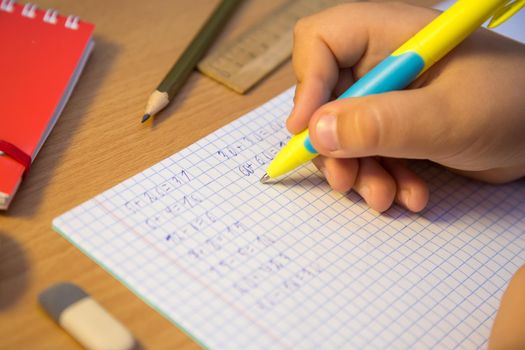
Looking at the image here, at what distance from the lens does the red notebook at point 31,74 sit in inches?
22.4

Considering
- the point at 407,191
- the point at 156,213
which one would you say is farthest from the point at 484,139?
the point at 156,213

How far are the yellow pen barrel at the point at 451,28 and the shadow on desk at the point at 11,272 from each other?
0.36m

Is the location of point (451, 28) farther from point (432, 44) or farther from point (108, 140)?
point (108, 140)

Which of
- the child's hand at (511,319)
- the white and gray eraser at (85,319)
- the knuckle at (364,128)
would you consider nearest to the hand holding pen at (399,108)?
the knuckle at (364,128)

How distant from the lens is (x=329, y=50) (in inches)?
25.8

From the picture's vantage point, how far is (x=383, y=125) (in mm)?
514

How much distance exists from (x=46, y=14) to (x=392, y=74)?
0.42m

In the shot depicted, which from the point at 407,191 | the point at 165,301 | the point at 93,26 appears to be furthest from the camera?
the point at 93,26

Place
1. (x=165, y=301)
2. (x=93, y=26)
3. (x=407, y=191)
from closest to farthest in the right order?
(x=165, y=301) < (x=407, y=191) < (x=93, y=26)

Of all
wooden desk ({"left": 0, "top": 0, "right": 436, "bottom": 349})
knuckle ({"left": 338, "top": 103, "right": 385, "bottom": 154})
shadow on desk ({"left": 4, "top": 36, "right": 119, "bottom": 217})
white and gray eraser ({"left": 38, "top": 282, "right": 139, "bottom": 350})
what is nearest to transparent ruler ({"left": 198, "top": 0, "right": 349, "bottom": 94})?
wooden desk ({"left": 0, "top": 0, "right": 436, "bottom": 349})

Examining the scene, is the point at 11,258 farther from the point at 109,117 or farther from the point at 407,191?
the point at 407,191

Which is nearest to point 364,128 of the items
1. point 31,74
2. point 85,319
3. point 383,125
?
point 383,125

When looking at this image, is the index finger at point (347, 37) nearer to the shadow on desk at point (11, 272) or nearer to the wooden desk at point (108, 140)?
the wooden desk at point (108, 140)

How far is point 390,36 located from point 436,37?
0.35 ft
